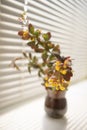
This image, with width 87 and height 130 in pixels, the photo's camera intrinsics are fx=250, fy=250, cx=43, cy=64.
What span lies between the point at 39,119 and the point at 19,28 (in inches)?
18.3

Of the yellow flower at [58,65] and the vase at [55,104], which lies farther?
the vase at [55,104]

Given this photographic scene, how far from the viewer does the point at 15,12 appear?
122 centimetres

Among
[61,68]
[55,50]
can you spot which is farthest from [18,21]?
[61,68]

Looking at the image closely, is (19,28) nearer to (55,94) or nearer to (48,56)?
(48,56)

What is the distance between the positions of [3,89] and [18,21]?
35cm

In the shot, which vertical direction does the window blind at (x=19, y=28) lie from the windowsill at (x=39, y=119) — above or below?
above

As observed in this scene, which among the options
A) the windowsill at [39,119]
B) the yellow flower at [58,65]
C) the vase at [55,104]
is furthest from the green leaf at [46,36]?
the windowsill at [39,119]

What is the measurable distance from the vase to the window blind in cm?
22

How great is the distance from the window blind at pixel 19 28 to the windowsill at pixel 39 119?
3.3 inches

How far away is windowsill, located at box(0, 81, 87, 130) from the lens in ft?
3.42

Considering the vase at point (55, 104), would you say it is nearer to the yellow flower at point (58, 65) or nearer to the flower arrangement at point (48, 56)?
the flower arrangement at point (48, 56)

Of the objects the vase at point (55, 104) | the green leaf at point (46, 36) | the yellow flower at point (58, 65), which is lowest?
the vase at point (55, 104)

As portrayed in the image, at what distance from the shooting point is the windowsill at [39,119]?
3.42 ft

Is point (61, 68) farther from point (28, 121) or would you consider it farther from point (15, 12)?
point (15, 12)
